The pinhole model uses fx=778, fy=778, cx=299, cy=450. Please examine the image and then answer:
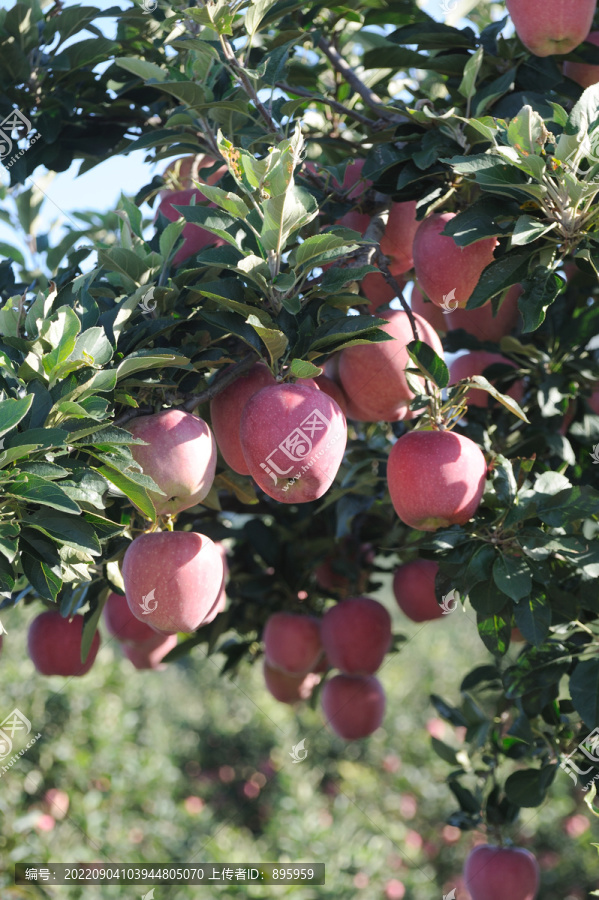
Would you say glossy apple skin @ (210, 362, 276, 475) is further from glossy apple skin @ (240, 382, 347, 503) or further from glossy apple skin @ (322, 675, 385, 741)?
glossy apple skin @ (322, 675, 385, 741)

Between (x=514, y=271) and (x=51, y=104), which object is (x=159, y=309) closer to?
(x=514, y=271)

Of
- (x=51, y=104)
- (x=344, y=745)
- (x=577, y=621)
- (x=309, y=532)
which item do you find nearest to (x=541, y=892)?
(x=344, y=745)

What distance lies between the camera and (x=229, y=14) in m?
1.08

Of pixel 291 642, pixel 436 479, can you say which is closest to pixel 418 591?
pixel 291 642

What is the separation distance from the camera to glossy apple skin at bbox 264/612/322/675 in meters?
1.88

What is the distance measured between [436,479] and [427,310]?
2.35 feet

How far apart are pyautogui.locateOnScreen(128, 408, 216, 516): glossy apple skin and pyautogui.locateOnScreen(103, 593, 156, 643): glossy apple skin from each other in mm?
692

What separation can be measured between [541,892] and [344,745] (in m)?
1.42

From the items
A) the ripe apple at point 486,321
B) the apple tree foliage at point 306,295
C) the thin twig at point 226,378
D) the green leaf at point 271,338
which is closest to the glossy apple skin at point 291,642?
the apple tree foliage at point 306,295

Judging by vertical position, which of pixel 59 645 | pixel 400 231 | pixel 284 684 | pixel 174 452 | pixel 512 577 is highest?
pixel 174 452

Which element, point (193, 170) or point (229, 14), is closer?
point (229, 14)

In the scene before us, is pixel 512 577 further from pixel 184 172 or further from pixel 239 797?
pixel 239 797

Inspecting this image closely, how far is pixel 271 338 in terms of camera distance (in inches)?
37.3

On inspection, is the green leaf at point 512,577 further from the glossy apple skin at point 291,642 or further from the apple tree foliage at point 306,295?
the glossy apple skin at point 291,642
